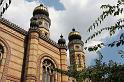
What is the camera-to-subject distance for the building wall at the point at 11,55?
42.5 feet

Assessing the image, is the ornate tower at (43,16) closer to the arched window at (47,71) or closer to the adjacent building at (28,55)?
the adjacent building at (28,55)

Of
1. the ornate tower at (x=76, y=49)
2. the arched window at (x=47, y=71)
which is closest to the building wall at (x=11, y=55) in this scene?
the arched window at (x=47, y=71)

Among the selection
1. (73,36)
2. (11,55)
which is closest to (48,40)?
(11,55)

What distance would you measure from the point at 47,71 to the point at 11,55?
11.2 ft

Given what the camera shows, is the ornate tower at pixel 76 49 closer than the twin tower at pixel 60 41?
No

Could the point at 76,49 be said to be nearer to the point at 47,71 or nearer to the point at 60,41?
the point at 60,41

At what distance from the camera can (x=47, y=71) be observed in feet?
52.5

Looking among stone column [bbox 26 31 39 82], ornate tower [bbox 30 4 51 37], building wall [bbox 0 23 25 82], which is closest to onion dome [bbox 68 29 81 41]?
ornate tower [bbox 30 4 51 37]

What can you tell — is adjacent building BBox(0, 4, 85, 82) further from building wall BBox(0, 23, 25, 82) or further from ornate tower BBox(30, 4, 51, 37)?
ornate tower BBox(30, 4, 51, 37)

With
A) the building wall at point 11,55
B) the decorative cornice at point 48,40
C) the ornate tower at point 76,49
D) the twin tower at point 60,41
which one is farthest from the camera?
the ornate tower at point 76,49

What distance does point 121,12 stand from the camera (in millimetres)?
3666

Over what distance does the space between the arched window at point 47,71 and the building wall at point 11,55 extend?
2.12 m

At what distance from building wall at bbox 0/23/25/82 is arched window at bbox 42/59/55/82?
2.12 meters

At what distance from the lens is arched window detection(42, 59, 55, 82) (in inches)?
614
